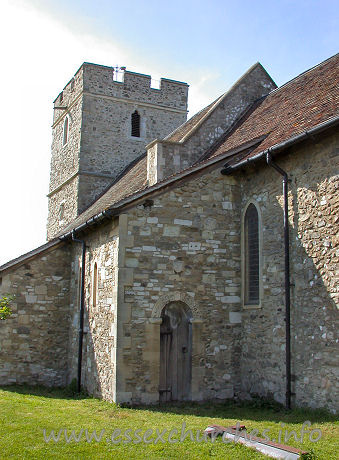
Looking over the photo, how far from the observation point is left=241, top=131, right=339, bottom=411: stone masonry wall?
34.5 ft

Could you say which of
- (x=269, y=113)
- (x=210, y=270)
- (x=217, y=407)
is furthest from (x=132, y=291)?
(x=269, y=113)

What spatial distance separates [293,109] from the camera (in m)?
13.9

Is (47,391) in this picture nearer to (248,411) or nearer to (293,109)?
(248,411)

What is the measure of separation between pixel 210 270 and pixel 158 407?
3.31 m

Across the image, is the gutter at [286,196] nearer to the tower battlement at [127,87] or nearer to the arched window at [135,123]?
the arched window at [135,123]

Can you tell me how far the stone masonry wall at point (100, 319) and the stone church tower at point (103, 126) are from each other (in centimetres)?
852

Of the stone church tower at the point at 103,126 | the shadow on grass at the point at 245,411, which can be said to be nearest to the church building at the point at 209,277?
the shadow on grass at the point at 245,411

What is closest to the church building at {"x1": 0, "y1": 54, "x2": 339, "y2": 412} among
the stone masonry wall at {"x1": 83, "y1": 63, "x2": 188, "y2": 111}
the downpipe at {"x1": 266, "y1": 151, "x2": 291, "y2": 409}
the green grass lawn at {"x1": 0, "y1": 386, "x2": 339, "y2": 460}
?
the downpipe at {"x1": 266, "y1": 151, "x2": 291, "y2": 409}

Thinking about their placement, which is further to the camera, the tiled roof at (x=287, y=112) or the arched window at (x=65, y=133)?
the arched window at (x=65, y=133)

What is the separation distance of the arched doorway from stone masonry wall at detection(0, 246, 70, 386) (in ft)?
16.1

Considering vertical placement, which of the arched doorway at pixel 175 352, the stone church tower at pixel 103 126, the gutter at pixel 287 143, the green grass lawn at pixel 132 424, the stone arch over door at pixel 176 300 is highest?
the stone church tower at pixel 103 126

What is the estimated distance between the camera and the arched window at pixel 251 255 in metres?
13.0

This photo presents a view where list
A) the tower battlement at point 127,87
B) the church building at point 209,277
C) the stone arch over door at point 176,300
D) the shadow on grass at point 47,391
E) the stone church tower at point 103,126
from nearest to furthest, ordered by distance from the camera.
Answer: the church building at point 209,277
the stone arch over door at point 176,300
the shadow on grass at point 47,391
the stone church tower at point 103,126
the tower battlement at point 127,87

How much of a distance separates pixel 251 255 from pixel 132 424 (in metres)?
5.10
